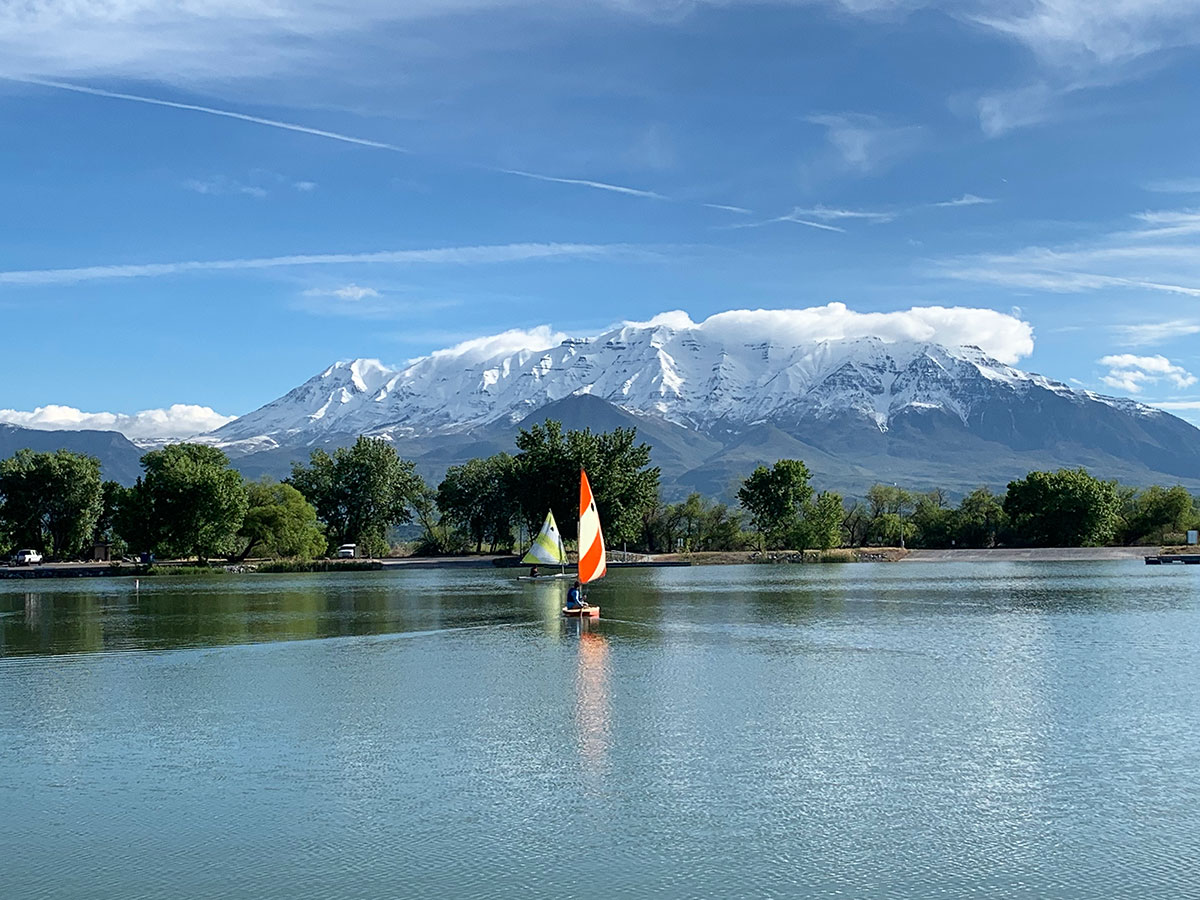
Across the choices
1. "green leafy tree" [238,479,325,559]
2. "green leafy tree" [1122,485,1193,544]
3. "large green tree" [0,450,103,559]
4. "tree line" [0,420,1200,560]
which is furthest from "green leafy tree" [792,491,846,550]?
"large green tree" [0,450,103,559]

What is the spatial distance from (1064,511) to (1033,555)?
769cm

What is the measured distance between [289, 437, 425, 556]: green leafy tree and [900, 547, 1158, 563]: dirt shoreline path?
6324 centimetres

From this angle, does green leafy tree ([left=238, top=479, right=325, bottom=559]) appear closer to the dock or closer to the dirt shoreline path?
the dirt shoreline path

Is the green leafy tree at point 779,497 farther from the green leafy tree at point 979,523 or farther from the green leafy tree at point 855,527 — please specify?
the green leafy tree at point 979,523

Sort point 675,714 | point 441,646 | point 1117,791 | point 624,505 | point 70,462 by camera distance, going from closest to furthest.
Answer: point 1117,791, point 675,714, point 441,646, point 624,505, point 70,462

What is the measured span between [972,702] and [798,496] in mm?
106483

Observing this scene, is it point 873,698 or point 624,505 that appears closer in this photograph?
point 873,698

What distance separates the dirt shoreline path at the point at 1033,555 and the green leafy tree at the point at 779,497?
554 inches

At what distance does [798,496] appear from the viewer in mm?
136500

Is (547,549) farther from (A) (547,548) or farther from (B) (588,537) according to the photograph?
(B) (588,537)

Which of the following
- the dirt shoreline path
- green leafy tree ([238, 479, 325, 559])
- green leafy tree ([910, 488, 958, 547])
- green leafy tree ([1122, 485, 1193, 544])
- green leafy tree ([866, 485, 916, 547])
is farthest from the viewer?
green leafy tree ([866, 485, 916, 547])

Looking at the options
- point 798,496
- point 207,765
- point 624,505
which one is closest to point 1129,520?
point 798,496

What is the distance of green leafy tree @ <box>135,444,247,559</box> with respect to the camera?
11400 centimetres

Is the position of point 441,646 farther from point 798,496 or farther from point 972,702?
point 798,496
